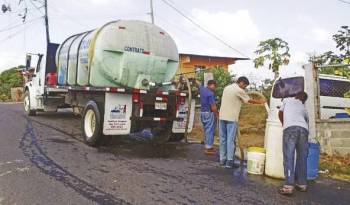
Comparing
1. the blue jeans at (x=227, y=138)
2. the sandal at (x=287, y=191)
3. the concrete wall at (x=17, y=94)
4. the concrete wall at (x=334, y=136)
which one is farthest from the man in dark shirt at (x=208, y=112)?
the concrete wall at (x=17, y=94)

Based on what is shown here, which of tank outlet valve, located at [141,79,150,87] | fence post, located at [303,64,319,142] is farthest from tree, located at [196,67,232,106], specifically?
fence post, located at [303,64,319,142]

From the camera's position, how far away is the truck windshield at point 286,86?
1047 cm

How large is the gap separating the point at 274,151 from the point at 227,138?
1079 mm

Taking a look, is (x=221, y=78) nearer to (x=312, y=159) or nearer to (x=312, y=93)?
(x=312, y=93)

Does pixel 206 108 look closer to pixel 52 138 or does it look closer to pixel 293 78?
pixel 293 78

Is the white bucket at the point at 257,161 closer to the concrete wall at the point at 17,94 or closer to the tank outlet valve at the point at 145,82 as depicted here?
the tank outlet valve at the point at 145,82

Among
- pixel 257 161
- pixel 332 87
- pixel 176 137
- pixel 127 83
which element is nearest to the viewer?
pixel 257 161

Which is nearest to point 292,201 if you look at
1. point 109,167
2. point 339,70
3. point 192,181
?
point 192,181

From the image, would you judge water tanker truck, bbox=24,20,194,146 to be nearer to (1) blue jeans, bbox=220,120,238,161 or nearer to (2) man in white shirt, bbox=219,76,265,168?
(1) blue jeans, bbox=220,120,238,161

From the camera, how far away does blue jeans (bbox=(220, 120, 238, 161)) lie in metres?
7.77

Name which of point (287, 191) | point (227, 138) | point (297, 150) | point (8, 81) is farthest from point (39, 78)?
point (8, 81)

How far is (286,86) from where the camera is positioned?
10820 mm

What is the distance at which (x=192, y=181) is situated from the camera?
21.4 feet

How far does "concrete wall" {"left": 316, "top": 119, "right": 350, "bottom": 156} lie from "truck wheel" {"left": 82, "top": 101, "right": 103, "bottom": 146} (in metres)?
4.97
